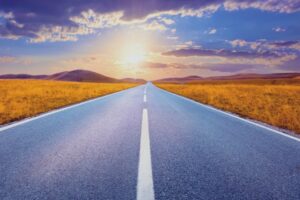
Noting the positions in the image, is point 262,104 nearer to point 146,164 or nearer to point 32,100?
point 146,164

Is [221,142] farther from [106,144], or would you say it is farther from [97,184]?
[97,184]

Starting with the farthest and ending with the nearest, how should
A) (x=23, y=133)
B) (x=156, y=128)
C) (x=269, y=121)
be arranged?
1. (x=269, y=121)
2. (x=156, y=128)
3. (x=23, y=133)

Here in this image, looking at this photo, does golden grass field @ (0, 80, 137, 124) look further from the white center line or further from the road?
the white center line

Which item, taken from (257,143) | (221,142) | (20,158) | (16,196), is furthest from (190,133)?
(16,196)

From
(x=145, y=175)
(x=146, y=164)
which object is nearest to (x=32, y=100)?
(x=146, y=164)

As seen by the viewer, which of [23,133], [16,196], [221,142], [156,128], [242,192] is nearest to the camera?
[16,196]

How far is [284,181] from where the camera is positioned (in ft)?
9.97

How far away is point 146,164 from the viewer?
353 cm

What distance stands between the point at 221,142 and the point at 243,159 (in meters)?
1.11

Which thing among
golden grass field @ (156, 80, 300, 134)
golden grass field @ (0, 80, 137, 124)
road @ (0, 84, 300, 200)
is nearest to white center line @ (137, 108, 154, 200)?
road @ (0, 84, 300, 200)

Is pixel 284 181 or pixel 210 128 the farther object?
pixel 210 128

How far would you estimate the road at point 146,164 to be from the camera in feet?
8.82

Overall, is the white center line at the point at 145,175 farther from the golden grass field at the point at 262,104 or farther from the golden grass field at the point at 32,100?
the golden grass field at the point at 32,100

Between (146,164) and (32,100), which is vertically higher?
(146,164)
